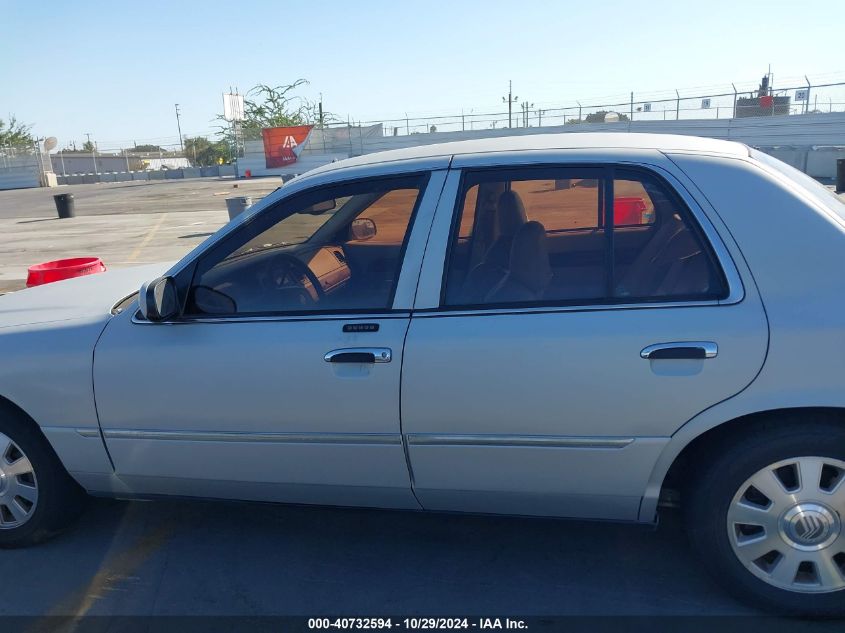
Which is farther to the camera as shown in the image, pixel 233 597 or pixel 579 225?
pixel 579 225

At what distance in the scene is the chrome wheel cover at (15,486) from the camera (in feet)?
10.8

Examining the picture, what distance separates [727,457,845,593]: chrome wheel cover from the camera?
8.48ft

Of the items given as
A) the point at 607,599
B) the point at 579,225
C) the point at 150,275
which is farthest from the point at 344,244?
the point at 607,599

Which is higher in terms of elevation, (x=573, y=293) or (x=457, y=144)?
(x=457, y=144)

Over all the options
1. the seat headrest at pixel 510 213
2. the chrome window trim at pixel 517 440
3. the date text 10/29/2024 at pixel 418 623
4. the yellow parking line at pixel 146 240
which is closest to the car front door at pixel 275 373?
the chrome window trim at pixel 517 440

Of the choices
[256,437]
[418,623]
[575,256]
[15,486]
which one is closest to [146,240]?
[15,486]

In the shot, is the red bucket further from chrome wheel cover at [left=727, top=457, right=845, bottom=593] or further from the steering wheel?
chrome wheel cover at [left=727, top=457, right=845, bottom=593]

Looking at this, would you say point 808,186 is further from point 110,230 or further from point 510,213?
point 110,230

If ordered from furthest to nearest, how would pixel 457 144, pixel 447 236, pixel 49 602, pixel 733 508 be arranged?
pixel 457 144
pixel 49 602
pixel 447 236
pixel 733 508

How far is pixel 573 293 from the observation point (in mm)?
2775

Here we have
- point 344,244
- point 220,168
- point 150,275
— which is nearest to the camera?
point 344,244

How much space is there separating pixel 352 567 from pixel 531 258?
1570 mm

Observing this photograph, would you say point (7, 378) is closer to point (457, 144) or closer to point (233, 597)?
point (233, 597)

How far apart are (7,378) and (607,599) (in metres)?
2.72
